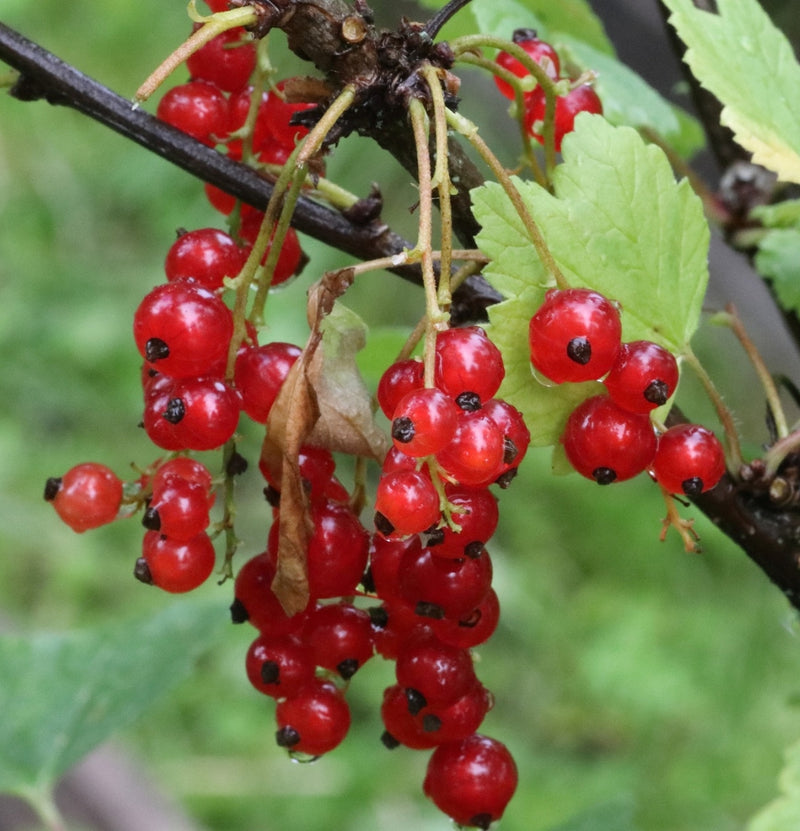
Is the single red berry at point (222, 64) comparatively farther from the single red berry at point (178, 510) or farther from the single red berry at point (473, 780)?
the single red berry at point (473, 780)

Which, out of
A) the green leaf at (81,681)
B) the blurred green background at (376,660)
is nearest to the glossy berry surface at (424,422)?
the green leaf at (81,681)

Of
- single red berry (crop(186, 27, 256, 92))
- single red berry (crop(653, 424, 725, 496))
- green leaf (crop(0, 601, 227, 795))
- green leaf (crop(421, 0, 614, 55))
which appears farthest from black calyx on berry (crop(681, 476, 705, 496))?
green leaf (crop(0, 601, 227, 795))

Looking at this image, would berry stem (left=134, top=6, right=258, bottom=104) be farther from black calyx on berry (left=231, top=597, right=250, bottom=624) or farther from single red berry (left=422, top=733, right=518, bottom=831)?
single red berry (left=422, top=733, right=518, bottom=831)

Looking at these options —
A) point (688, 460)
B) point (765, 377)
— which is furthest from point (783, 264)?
point (688, 460)

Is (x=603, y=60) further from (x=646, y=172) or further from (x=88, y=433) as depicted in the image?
(x=88, y=433)

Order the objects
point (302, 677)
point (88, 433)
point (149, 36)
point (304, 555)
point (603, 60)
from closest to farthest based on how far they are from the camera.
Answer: point (304, 555) → point (302, 677) → point (603, 60) → point (88, 433) → point (149, 36)

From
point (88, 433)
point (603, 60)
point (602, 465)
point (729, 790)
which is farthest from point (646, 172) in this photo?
point (88, 433)
